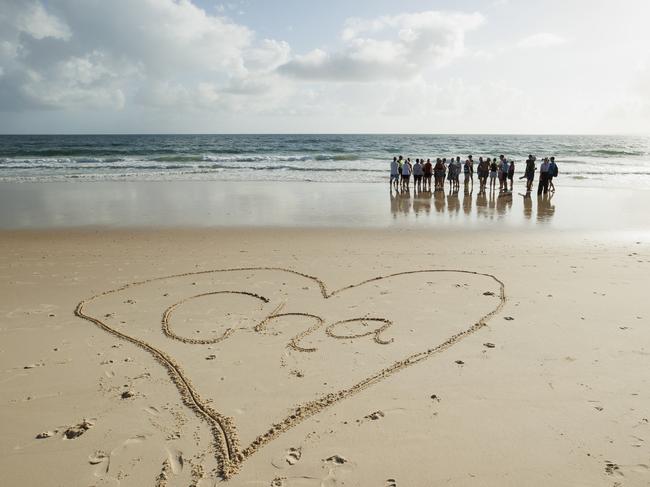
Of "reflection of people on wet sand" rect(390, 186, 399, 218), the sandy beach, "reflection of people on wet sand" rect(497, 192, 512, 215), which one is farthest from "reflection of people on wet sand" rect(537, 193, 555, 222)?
the sandy beach

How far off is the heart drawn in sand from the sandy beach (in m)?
0.03

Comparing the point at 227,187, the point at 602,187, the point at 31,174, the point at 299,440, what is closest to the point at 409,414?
the point at 299,440

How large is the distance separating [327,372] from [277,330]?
4.30 ft

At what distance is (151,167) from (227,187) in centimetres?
1434

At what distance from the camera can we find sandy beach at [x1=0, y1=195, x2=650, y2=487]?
3.38m

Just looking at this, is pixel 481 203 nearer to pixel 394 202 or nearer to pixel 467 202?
pixel 467 202

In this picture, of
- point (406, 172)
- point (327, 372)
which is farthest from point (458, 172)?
point (327, 372)

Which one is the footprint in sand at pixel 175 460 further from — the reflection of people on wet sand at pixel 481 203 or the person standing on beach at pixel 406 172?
the person standing on beach at pixel 406 172

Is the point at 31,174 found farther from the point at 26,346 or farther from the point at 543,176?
the point at 543,176

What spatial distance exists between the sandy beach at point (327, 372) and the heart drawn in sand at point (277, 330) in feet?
0.10

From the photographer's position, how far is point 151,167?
32656 millimetres

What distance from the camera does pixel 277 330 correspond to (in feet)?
19.0

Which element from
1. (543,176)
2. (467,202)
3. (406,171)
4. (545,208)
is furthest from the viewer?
(406,171)

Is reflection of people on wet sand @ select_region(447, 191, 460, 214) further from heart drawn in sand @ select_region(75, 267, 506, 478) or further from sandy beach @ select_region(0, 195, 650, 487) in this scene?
heart drawn in sand @ select_region(75, 267, 506, 478)
